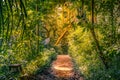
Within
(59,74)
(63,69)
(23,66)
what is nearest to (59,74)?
(59,74)

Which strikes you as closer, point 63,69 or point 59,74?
point 59,74

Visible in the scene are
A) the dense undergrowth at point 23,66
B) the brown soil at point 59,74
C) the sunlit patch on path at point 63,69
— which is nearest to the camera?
the dense undergrowth at point 23,66

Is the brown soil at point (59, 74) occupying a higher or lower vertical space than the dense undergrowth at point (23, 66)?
lower

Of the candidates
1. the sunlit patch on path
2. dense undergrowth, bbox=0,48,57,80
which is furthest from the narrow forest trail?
dense undergrowth, bbox=0,48,57,80

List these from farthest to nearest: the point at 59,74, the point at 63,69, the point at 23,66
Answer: the point at 63,69 < the point at 59,74 < the point at 23,66

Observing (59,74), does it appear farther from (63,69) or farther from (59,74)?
(63,69)

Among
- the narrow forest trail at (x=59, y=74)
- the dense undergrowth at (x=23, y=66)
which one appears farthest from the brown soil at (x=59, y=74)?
the dense undergrowth at (x=23, y=66)

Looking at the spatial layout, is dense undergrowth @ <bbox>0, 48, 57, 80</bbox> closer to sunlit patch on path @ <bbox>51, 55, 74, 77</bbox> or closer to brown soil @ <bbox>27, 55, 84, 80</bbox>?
brown soil @ <bbox>27, 55, 84, 80</bbox>

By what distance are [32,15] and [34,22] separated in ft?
1.02

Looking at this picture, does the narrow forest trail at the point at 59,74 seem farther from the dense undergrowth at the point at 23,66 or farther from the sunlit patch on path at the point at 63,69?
the dense undergrowth at the point at 23,66

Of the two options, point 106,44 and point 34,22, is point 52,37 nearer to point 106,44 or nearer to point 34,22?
point 34,22

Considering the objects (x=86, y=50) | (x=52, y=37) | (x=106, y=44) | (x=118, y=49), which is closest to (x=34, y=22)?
(x=86, y=50)

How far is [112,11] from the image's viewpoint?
729 centimetres

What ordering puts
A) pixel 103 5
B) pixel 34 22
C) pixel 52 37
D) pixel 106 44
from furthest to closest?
pixel 52 37
pixel 34 22
pixel 106 44
pixel 103 5
